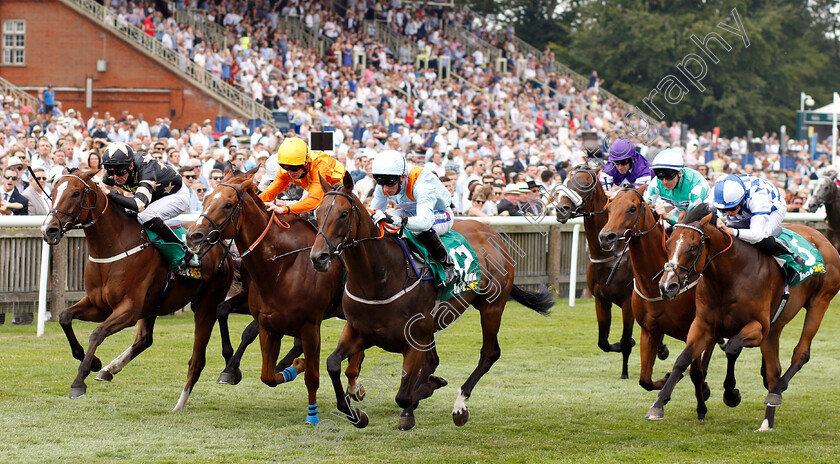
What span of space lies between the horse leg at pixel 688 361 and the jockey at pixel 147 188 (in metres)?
3.29

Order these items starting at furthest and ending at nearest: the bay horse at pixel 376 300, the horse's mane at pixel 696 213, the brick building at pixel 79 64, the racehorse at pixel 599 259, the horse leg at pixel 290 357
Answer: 1. the brick building at pixel 79 64
2. the racehorse at pixel 599 259
3. the horse leg at pixel 290 357
4. the horse's mane at pixel 696 213
5. the bay horse at pixel 376 300

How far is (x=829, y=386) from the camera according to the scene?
8.72 metres

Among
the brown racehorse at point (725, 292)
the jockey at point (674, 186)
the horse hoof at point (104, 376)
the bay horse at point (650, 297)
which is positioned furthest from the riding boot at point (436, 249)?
the horse hoof at point (104, 376)

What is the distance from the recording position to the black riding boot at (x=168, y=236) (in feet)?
24.8

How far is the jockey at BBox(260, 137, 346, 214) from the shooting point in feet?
23.3

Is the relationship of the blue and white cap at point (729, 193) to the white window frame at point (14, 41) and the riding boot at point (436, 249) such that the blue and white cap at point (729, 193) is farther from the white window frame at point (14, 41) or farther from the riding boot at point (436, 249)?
the white window frame at point (14, 41)

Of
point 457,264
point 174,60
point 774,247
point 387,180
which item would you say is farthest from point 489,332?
point 174,60

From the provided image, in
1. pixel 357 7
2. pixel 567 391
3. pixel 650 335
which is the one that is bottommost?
pixel 567 391

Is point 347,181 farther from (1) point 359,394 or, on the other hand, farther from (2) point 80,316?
(2) point 80,316

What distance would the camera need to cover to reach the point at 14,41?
2558 cm

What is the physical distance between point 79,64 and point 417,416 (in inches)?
807

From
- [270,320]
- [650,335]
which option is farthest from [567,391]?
[270,320]

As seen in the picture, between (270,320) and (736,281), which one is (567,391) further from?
(270,320)

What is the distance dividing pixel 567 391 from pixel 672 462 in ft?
7.59
